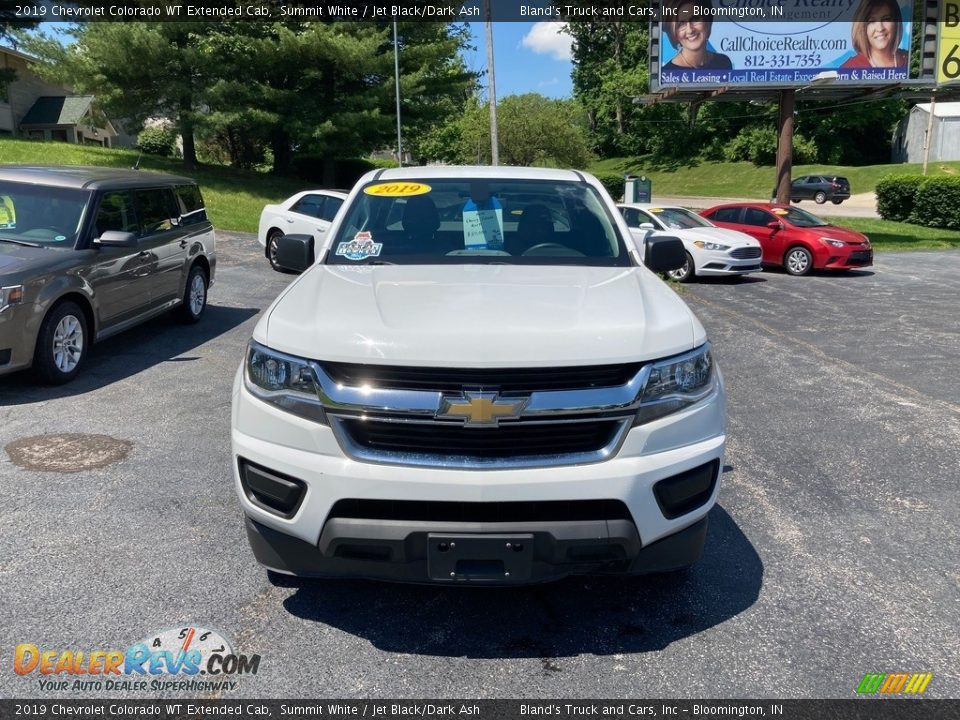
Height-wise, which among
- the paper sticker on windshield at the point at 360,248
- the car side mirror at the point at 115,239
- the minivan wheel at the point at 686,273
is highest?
the paper sticker on windshield at the point at 360,248

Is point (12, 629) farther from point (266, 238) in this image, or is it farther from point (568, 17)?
point (568, 17)

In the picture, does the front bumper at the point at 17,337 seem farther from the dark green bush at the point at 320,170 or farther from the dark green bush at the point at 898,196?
the dark green bush at the point at 898,196

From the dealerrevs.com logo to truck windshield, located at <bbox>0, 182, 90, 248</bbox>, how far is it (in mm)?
5007

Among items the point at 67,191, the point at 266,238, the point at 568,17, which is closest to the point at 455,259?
the point at 67,191

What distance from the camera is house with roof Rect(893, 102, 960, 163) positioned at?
5172cm

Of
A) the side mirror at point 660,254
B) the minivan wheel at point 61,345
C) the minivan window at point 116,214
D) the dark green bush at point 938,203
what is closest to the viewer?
the side mirror at point 660,254

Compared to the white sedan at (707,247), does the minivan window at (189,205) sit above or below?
above

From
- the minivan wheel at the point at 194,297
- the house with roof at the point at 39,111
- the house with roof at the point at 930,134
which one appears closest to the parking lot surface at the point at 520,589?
the minivan wheel at the point at 194,297

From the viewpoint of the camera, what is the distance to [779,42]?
2097 cm

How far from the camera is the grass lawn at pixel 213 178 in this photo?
74.0 feet

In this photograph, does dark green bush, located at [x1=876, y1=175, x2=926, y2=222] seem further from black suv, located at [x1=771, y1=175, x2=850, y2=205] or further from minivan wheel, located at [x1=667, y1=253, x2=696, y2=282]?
minivan wheel, located at [x1=667, y1=253, x2=696, y2=282]

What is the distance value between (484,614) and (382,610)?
43 cm

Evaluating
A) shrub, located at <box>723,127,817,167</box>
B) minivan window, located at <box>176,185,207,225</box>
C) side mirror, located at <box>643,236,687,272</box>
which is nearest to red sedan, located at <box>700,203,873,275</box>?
minivan window, located at <box>176,185,207,225</box>

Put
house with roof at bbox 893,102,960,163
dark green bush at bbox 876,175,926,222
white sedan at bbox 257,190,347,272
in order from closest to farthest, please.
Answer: white sedan at bbox 257,190,347,272 < dark green bush at bbox 876,175,926,222 < house with roof at bbox 893,102,960,163
